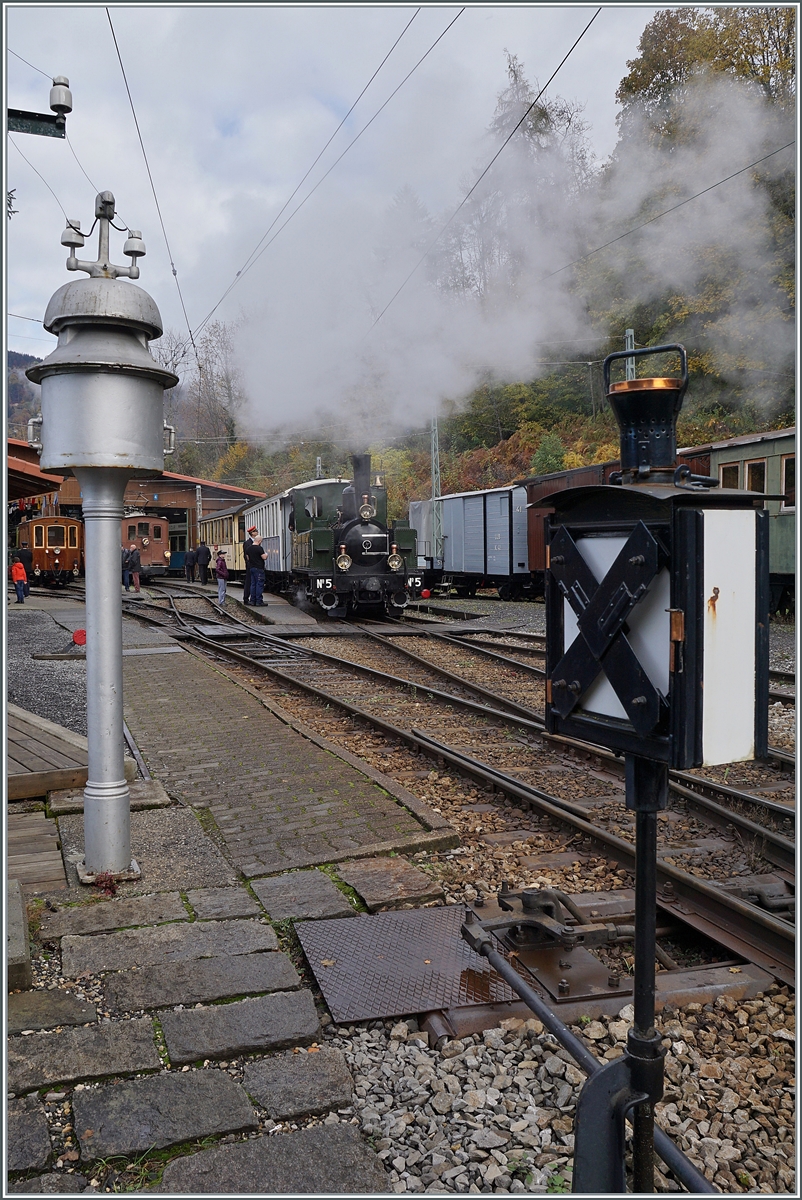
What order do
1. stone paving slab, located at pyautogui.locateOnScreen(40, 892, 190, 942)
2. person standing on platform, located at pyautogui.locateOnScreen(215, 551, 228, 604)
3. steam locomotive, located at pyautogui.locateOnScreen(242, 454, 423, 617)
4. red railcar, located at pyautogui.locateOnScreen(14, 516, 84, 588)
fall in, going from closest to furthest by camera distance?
stone paving slab, located at pyautogui.locateOnScreen(40, 892, 190, 942)
steam locomotive, located at pyautogui.locateOnScreen(242, 454, 423, 617)
person standing on platform, located at pyautogui.locateOnScreen(215, 551, 228, 604)
red railcar, located at pyautogui.locateOnScreen(14, 516, 84, 588)

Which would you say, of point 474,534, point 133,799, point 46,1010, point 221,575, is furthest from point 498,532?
point 46,1010

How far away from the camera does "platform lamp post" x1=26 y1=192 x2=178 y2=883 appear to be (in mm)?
3523

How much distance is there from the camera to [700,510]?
5.42 ft

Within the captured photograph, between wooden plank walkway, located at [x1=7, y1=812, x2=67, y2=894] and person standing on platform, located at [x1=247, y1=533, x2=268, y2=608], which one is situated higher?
person standing on platform, located at [x1=247, y1=533, x2=268, y2=608]

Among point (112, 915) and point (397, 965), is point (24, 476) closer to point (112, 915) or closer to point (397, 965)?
point (112, 915)

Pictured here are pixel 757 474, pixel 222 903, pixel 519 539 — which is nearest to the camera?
pixel 222 903

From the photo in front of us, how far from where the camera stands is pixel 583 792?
5.41m

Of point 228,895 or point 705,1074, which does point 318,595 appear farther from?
point 705,1074

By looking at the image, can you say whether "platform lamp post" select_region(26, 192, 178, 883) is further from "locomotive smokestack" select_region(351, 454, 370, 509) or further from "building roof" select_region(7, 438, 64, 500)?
"locomotive smokestack" select_region(351, 454, 370, 509)

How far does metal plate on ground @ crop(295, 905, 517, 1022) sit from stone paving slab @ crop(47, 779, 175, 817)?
1854mm

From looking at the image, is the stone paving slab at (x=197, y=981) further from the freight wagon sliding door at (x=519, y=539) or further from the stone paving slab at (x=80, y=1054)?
the freight wagon sliding door at (x=519, y=539)

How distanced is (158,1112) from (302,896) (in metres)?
1.46

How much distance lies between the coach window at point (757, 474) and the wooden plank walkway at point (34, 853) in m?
12.6

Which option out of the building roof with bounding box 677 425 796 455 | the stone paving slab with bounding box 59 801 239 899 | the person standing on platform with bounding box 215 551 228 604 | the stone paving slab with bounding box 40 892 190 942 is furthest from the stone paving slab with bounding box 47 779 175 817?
the person standing on platform with bounding box 215 551 228 604
